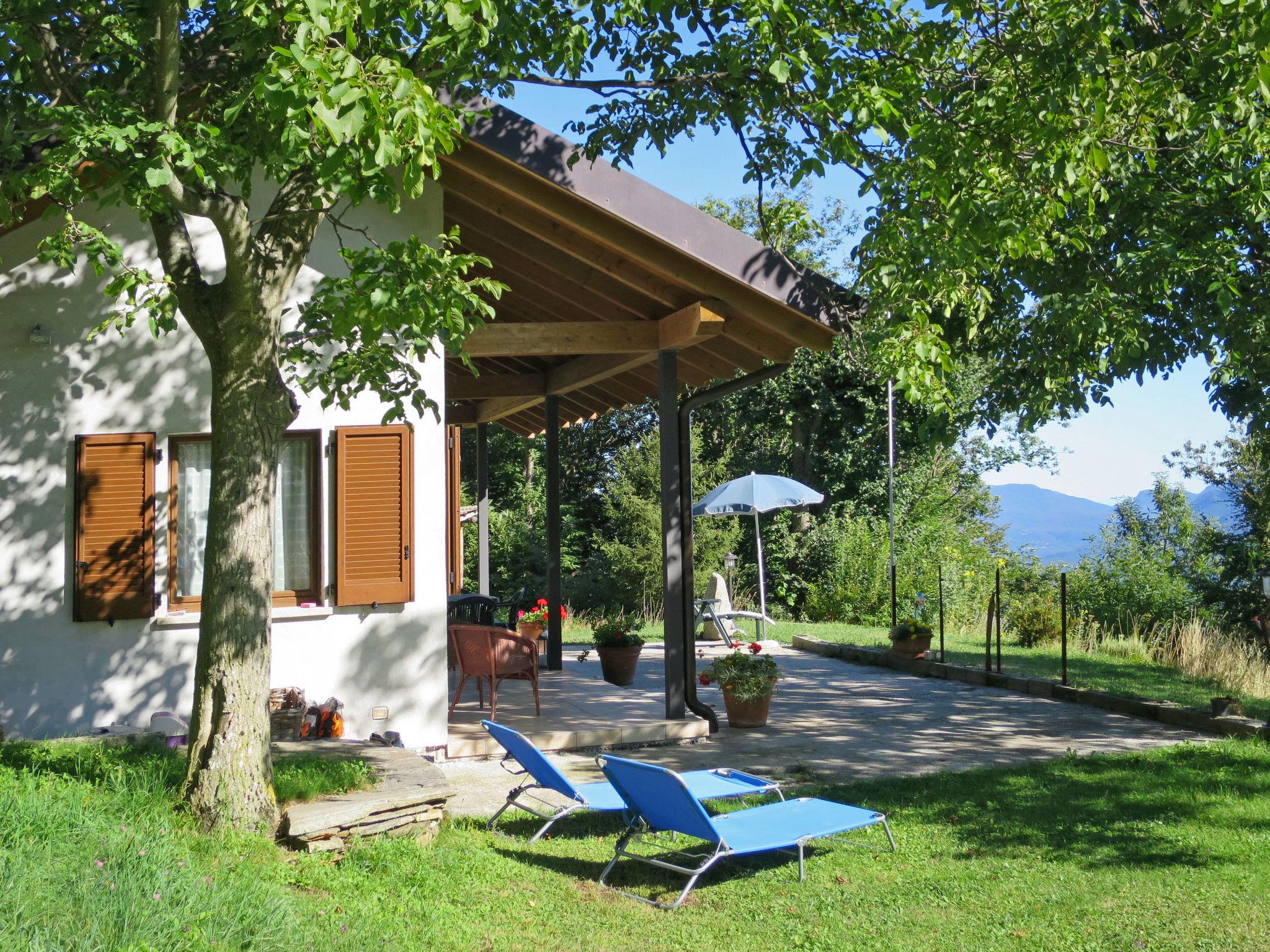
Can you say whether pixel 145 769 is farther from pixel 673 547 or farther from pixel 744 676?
pixel 744 676

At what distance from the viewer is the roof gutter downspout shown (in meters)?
8.62

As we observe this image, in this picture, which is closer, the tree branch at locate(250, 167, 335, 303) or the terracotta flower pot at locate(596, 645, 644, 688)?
the tree branch at locate(250, 167, 335, 303)

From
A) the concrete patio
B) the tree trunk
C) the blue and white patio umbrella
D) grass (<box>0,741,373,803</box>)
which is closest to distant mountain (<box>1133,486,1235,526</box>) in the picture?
the blue and white patio umbrella

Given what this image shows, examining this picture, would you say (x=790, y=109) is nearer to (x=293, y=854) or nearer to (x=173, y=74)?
(x=173, y=74)

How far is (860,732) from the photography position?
9.13 meters

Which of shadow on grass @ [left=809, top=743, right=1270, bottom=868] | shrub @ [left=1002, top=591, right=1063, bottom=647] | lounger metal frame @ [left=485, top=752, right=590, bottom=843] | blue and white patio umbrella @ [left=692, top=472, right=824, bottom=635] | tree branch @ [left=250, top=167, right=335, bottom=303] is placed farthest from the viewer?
blue and white patio umbrella @ [left=692, top=472, right=824, bottom=635]

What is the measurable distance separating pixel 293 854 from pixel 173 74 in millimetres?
3539

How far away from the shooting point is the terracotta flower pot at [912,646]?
13.9 m

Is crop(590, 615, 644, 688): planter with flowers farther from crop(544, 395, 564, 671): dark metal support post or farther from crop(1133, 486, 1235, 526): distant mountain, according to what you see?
crop(1133, 486, 1235, 526): distant mountain

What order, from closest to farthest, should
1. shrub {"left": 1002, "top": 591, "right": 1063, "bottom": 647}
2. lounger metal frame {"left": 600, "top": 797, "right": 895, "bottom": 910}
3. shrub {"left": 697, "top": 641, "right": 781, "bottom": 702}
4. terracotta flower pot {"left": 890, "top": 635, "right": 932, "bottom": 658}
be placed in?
lounger metal frame {"left": 600, "top": 797, "right": 895, "bottom": 910} → shrub {"left": 697, "top": 641, "right": 781, "bottom": 702} → terracotta flower pot {"left": 890, "top": 635, "right": 932, "bottom": 658} → shrub {"left": 1002, "top": 591, "right": 1063, "bottom": 647}

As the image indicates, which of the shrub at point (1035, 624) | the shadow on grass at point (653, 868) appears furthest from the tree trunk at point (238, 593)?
the shrub at point (1035, 624)

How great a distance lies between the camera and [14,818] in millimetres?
4211

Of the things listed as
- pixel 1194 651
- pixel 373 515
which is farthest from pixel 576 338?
pixel 1194 651

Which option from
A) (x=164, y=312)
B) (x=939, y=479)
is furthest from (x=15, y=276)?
(x=939, y=479)
